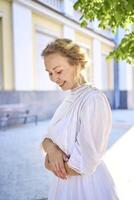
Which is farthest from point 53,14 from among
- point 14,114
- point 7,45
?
point 14,114

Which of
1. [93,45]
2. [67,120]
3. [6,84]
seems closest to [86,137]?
[67,120]

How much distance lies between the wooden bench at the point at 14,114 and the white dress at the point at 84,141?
9.96m

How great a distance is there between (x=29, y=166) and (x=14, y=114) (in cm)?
633

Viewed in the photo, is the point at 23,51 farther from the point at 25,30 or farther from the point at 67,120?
the point at 67,120

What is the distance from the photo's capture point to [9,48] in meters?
12.8

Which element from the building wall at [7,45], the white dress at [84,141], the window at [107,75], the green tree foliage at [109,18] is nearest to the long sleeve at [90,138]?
the white dress at [84,141]

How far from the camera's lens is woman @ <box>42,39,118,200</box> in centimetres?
171

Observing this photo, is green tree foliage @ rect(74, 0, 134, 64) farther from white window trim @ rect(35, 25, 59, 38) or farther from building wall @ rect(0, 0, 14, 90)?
white window trim @ rect(35, 25, 59, 38)

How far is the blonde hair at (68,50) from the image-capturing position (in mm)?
1810

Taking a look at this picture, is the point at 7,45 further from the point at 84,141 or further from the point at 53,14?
the point at 84,141

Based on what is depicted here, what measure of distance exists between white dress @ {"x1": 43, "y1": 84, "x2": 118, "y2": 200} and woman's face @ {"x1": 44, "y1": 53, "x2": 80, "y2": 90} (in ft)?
0.22

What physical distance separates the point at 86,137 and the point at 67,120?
157 mm

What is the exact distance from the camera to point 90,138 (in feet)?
5.58

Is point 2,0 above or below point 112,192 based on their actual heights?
above
